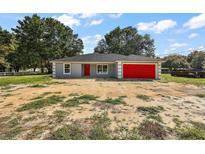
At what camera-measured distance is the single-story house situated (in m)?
22.7

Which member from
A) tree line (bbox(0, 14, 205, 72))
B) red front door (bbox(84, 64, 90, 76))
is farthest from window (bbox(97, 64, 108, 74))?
tree line (bbox(0, 14, 205, 72))

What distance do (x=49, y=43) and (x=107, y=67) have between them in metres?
18.2

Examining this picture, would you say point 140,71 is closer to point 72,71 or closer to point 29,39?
point 72,71

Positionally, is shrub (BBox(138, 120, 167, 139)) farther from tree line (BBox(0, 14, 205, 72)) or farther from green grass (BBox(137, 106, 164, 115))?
tree line (BBox(0, 14, 205, 72))

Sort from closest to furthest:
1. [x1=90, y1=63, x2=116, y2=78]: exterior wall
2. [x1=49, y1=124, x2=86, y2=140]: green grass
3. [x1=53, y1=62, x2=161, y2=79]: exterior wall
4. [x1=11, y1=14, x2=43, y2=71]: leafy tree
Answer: [x1=49, y1=124, x2=86, y2=140]: green grass
[x1=53, y1=62, x2=161, y2=79]: exterior wall
[x1=90, y1=63, x2=116, y2=78]: exterior wall
[x1=11, y1=14, x2=43, y2=71]: leafy tree

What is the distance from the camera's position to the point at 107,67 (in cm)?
2506

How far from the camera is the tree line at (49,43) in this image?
35.7m

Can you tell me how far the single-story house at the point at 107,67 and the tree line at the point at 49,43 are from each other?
825 cm

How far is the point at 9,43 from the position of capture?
2780cm

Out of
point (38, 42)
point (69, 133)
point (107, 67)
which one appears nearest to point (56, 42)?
point (38, 42)
